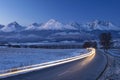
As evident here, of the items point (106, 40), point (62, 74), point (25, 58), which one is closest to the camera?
point (62, 74)

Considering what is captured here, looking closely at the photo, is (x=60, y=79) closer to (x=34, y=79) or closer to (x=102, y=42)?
(x=34, y=79)

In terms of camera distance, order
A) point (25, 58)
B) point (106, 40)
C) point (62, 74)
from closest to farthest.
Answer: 1. point (62, 74)
2. point (25, 58)
3. point (106, 40)

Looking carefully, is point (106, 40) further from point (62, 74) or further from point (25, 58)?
point (62, 74)

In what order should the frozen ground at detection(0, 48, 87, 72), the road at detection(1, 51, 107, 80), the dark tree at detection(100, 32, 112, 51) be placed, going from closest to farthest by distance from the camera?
the road at detection(1, 51, 107, 80)
the frozen ground at detection(0, 48, 87, 72)
the dark tree at detection(100, 32, 112, 51)

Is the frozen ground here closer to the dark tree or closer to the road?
the road

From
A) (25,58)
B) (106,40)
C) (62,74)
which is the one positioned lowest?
(25,58)

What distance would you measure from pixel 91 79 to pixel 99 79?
29.6 inches

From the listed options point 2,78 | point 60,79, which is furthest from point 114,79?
point 2,78

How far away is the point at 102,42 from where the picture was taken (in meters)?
186

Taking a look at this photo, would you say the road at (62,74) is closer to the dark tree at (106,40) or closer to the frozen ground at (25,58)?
the frozen ground at (25,58)

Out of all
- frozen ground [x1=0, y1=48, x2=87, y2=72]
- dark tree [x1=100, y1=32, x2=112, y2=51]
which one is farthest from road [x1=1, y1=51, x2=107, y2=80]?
dark tree [x1=100, y1=32, x2=112, y2=51]

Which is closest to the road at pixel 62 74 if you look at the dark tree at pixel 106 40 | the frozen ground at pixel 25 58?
the frozen ground at pixel 25 58

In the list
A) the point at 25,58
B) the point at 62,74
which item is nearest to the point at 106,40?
the point at 25,58

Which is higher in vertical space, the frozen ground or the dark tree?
the dark tree
